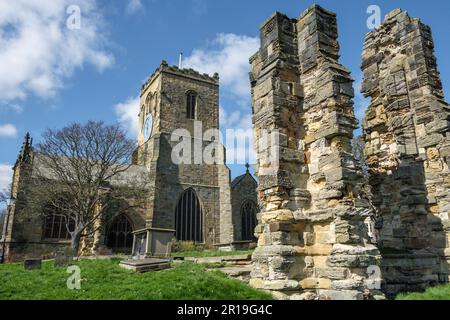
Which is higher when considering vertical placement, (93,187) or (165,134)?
(165,134)

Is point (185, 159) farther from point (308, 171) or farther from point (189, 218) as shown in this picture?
point (308, 171)

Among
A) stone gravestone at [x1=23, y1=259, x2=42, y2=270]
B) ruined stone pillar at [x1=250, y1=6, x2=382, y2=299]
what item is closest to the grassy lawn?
ruined stone pillar at [x1=250, y1=6, x2=382, y2=299]

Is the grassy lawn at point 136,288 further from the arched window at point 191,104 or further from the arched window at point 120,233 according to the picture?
the arched window at point 191,104

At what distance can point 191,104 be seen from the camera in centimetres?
3650

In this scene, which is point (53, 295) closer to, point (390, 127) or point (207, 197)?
point (390, 127)

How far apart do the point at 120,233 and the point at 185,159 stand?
29.8 feet

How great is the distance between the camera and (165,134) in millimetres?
33031

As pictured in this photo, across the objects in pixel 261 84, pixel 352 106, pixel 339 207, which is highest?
pixel 261 84

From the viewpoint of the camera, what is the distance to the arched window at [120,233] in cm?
2753

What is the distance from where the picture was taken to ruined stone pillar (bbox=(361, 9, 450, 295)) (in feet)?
25.7

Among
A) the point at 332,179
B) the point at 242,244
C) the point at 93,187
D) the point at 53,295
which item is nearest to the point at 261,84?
the point at 332,179
